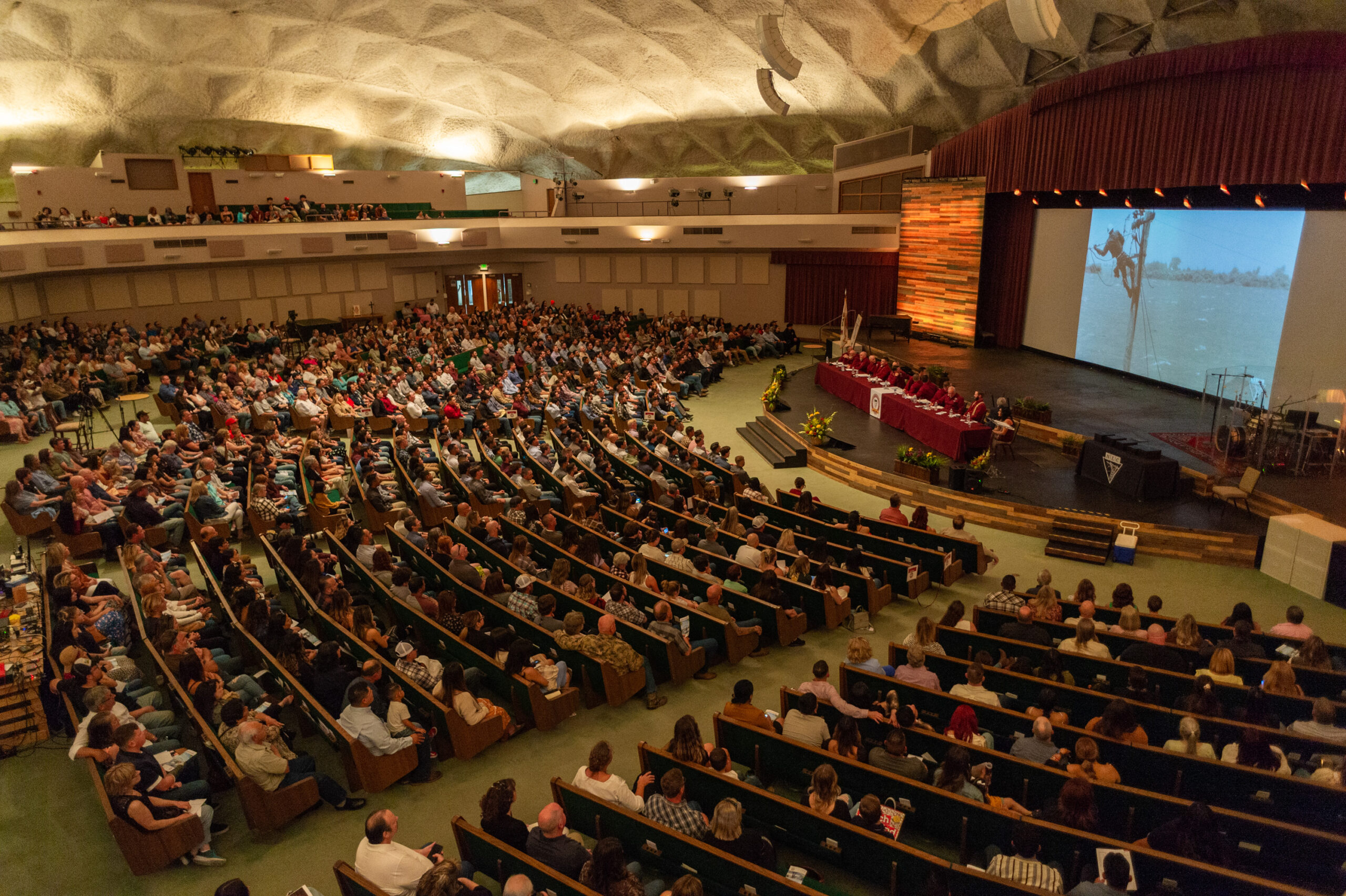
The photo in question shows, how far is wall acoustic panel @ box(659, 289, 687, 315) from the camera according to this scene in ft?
91.0

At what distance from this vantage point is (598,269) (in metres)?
28.4

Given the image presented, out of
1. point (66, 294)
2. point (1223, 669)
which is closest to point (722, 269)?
point (66, 294)

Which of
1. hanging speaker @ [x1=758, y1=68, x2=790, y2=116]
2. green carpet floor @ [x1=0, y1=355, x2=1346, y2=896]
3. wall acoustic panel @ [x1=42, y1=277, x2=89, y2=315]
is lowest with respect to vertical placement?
green carpet floor @ [x1=0, y1=355, x2=1346, y2=896]

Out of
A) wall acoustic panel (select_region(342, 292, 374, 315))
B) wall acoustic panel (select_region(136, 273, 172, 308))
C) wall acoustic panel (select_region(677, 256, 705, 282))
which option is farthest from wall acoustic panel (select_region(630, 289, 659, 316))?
wall acoustic panel (select_region(136, 273, 172, 308))

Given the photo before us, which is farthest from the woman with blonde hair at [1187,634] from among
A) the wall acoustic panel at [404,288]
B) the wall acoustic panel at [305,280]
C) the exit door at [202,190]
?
the exit door at [202,190]

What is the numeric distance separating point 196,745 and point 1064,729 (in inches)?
239

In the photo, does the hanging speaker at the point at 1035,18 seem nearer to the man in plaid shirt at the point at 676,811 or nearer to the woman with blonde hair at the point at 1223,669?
the woman with blonde hair at the point at 1223,669

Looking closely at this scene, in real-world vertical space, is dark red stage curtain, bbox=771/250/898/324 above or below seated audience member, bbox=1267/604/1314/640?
above

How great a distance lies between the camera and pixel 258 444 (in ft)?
38.3

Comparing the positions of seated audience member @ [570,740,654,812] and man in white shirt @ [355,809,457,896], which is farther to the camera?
seated audience member @ [570,740,654,812]

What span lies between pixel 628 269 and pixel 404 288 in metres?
7.53

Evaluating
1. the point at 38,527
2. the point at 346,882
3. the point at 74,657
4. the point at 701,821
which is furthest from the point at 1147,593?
the point at 38,527

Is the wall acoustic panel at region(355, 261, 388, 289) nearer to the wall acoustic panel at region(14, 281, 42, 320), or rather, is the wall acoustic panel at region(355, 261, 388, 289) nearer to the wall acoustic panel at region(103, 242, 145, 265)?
the wall acoustic panel at region(103, 242, 145, 265)

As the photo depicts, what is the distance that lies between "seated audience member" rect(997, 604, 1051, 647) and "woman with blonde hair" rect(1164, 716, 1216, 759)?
1405mm
